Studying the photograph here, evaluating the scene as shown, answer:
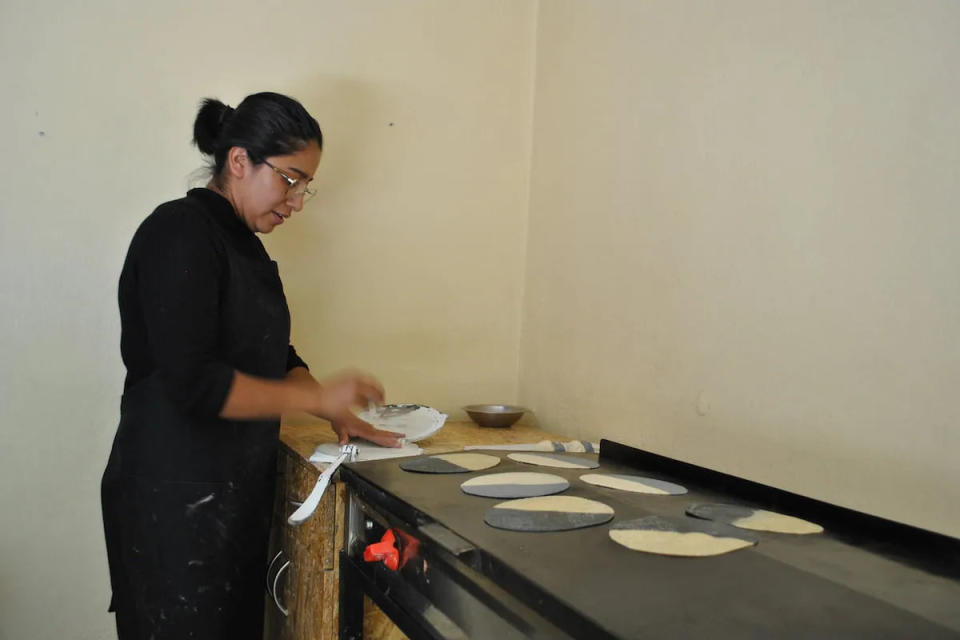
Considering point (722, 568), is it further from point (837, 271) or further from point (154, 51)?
point (154, 51)

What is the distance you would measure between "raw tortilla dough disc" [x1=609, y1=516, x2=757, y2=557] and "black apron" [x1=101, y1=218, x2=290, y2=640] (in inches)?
30.2

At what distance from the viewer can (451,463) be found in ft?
4.33

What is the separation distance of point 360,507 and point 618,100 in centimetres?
118

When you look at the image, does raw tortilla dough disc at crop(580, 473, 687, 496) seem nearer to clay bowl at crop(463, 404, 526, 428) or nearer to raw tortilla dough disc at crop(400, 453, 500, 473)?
raw tortilla dough disc at crop(400, 453, 500, 473)

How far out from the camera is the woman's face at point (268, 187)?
52.9 inches

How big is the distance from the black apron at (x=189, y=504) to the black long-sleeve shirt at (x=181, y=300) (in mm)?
70

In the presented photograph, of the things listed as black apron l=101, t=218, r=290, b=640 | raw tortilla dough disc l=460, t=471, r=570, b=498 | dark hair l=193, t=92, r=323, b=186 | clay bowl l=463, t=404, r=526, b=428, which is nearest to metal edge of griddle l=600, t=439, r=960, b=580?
raw tortilla dough disc l=460, t=471, r=570, b=498

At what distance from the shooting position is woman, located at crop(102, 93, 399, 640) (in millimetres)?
1176

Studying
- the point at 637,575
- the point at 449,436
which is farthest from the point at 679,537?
the point at 449,436

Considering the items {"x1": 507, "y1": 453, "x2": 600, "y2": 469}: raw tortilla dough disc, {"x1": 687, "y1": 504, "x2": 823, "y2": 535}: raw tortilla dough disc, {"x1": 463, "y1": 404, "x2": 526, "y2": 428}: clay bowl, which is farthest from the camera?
{"x1": 463, "y1": 404, "x2": 526, "y2": 428}: clay bowl

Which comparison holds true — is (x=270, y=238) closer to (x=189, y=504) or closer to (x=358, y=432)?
(x=358, y=432)

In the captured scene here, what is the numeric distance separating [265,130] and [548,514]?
89 cm

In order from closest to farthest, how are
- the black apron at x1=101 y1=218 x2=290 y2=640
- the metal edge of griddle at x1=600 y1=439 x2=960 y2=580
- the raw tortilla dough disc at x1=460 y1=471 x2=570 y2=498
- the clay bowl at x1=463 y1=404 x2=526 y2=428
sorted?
the metal edge of griddle at x1=600 y1=439 x2=960 y2=580 < the raw tortilla dough disc at x1=460 y1=471 x2=570 y2=498 < the black apron at x1=101 y1=218 x2=290 y2=640 < the clay bowl at x1=463 y1=404 x2=526 y2=428

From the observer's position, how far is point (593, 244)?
1.83 m
